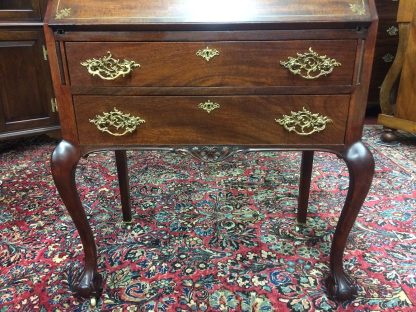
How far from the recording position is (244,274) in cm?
121

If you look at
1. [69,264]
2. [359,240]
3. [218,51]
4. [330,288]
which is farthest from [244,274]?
[218,51]

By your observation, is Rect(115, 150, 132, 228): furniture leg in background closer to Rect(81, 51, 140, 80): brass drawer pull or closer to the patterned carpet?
the patterned carpet

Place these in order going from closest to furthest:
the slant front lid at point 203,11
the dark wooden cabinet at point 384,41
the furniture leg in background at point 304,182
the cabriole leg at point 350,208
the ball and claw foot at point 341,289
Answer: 1. the slant front lid at point 203,11
2. the cabriole leg at point 350,208
3. the ball and claw foot at point 341,289
4. the furniture leg in background at point 304,182
5. the dark wooden cabinet at point 384,41

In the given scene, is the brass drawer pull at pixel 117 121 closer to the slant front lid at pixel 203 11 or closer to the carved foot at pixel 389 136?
the slant front lid at pixel 203 11

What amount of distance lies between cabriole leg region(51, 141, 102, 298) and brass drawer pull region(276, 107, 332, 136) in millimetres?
555

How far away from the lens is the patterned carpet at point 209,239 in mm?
1120

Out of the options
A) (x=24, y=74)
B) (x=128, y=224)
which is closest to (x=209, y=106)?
(x=128, y=224)

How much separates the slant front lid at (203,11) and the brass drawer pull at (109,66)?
9 cm

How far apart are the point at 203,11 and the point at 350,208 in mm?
655

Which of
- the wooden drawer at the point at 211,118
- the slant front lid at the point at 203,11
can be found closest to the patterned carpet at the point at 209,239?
the wooden drawer at the point at 211,118

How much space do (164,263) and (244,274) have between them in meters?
0.29

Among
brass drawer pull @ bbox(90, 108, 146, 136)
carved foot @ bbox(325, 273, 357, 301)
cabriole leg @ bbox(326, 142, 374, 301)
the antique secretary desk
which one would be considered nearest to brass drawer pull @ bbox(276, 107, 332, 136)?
the antique secretary desk

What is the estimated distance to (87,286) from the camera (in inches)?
43.6

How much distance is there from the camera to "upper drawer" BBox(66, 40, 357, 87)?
0.85 m
